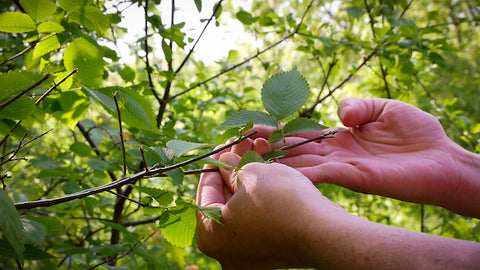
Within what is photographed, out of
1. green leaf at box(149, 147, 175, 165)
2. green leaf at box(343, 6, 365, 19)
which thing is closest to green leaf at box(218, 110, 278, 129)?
green leaf at box(149, 147, 175, 165)

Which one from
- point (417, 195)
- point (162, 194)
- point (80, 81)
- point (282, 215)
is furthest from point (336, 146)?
point (80, 81)

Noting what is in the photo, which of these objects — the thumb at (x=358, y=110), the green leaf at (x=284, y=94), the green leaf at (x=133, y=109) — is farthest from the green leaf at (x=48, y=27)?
the thumb at (x=358, y=110)

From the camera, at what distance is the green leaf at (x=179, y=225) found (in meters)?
0.73

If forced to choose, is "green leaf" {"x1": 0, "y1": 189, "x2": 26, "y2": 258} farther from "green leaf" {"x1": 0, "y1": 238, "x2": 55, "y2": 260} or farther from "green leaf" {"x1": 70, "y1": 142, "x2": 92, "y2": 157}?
"green leaf" {"x1": 70, "y1": 142, "x2": 92, "y2": 157}

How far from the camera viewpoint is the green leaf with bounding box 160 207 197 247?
2.39 ft

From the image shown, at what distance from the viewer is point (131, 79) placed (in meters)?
1.51

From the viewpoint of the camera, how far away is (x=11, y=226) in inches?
16.4

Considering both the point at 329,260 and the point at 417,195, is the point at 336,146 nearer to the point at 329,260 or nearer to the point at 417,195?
the point at 417,195

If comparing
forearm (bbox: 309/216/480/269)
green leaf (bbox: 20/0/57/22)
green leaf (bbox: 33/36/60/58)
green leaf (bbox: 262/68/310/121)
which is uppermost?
green leaf (bbox: 20/0/57/22)

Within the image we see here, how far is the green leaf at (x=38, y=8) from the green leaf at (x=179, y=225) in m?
0.47

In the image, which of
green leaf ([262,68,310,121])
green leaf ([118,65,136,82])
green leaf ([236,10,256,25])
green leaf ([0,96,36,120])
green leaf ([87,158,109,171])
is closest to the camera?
green leaf ([0,96,36,120])

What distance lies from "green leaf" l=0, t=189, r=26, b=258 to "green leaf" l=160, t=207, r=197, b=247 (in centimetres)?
31

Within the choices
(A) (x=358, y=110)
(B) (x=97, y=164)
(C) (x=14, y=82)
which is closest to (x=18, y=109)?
(C) (x=14, y=82)

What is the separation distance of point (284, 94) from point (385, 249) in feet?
1.41
